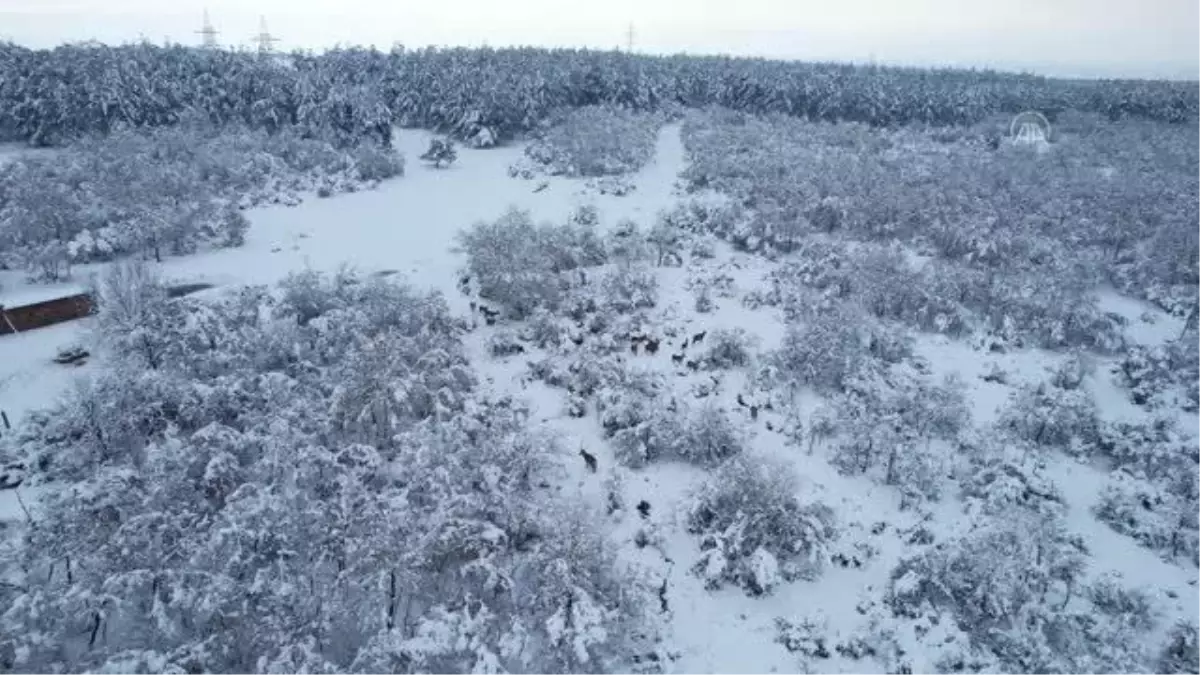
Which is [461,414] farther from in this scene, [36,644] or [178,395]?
[36,644]

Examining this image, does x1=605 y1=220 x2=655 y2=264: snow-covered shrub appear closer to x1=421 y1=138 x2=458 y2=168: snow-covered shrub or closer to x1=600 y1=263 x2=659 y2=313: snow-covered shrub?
x1=600 y1=263 x2=659 y2=313: snow-covered shrub

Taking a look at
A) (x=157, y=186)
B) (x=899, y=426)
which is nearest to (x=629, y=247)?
(x=899, y=426)

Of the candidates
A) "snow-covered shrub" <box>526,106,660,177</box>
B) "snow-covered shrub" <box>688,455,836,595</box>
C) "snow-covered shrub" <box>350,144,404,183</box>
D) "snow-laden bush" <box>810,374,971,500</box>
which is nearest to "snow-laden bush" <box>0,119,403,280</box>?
"snow-covered shrub" <box>350,144,404,183</box>

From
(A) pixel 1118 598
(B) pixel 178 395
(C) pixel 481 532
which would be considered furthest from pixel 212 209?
(A) pixel 1118 598

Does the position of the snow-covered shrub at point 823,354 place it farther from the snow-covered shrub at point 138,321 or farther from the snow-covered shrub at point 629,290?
the snow-covered shrub at point 138,321

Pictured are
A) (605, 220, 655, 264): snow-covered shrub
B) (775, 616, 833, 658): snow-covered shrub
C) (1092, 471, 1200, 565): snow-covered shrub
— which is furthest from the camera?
(605, 220, 655, 264): snow-covered shrub

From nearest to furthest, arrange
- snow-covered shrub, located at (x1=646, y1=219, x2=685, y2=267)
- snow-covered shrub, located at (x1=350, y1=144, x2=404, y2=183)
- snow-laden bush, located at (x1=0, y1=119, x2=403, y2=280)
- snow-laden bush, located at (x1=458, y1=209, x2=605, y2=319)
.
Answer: snow-laden bush, located at (x1=458, y1=209, x2=605, y2=319)
snow-laden bush, located at (x1=0, y1=119, x2=403, y2=280)
snow-covered shrub, located at (x1=646, y1=219, x2=685, y2=267)
snow-covered shrub, located at (x1=350, y1=144, x2=404, y2=183)

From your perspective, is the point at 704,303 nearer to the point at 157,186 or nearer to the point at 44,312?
the point at 44,312

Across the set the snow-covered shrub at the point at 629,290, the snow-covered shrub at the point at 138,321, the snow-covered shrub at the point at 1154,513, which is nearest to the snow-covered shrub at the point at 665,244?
the snow-covered shrub at the point at 629,290
